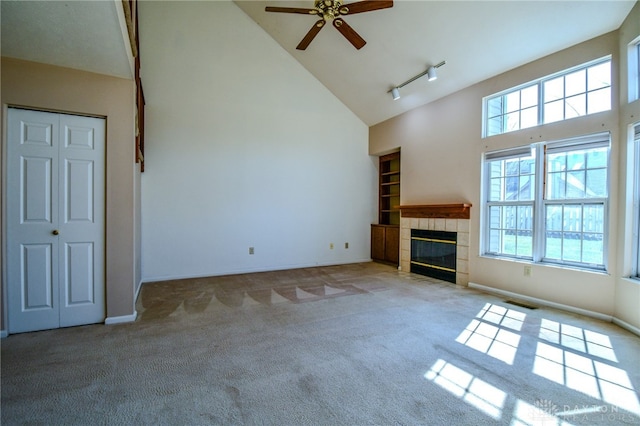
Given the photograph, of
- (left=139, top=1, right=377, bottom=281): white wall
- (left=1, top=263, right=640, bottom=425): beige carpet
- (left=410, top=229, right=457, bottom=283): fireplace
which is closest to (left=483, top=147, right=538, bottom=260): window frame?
(left=410, top=229, right=457, bottom=283): fireplace

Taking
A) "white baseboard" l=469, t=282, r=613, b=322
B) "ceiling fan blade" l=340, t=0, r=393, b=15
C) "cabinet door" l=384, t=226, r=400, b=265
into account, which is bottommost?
"white baseboard" l=469, t=282, r=613, b=322

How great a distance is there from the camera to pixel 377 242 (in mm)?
6617

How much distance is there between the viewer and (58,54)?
2.51 meters

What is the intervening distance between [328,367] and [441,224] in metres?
3.51

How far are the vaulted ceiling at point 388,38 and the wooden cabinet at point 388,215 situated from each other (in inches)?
44.8

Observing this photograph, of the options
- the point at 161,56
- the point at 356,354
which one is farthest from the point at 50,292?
the point at 161,56

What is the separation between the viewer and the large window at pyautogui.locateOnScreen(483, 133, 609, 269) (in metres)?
3.26

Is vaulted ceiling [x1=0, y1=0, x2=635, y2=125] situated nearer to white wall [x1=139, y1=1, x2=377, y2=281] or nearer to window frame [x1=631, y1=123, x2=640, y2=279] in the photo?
white wall [x1=139, y1=1, x2=377, y2=281]

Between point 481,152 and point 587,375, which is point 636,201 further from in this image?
point 587,375

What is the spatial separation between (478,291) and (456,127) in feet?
8.35

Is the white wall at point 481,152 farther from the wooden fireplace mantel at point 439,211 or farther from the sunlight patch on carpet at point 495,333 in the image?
the sunlight patch on carpet at point 495,333

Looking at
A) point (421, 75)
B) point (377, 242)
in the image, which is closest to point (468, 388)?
point (421, 75)

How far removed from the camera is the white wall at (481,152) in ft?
10.2

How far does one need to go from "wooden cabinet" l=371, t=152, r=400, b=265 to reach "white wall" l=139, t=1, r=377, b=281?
0.66m
